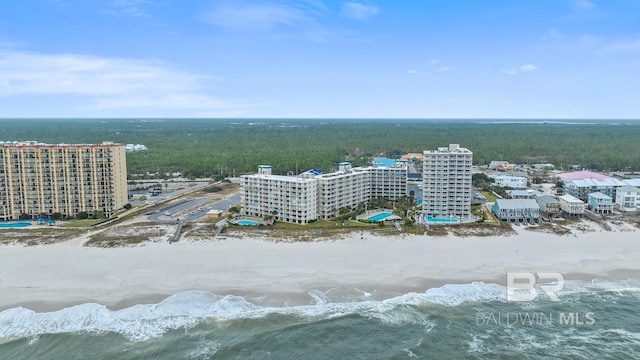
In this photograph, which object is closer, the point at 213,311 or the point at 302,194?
the point at 213,311

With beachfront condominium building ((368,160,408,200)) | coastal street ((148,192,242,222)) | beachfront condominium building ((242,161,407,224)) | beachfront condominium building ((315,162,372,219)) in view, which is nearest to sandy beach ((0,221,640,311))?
beachfront condominium building ((242,161,407,224))

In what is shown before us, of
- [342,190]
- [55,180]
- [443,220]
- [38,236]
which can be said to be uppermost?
[55,180]

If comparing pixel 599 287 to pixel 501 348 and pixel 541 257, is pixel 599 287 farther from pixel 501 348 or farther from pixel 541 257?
pixel 501 348

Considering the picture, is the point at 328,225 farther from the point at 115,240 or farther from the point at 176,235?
the point at 115,240

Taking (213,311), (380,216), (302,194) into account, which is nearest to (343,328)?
(213,311)

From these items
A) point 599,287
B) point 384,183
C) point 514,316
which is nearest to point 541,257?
point 599,287

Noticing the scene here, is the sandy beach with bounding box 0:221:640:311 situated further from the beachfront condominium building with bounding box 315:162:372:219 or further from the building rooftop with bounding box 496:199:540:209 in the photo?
the beachfront condominium building with bounding box 315:162:372:219
